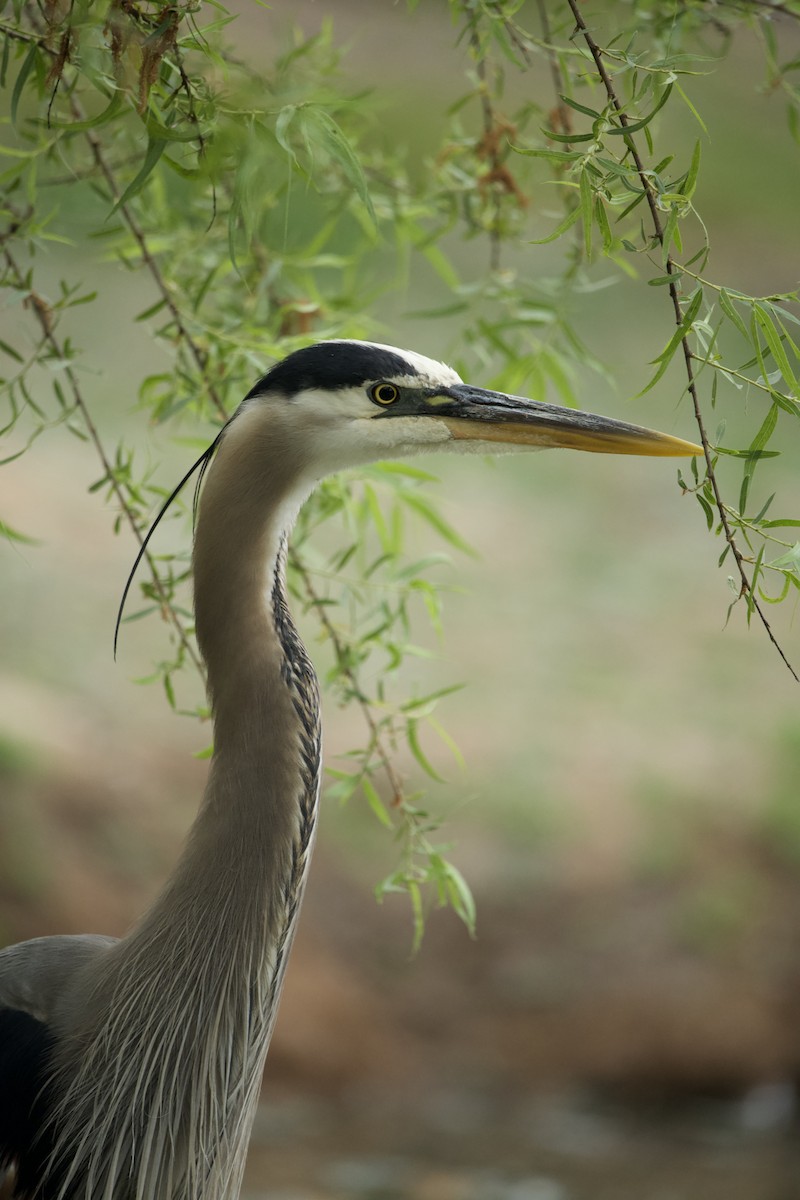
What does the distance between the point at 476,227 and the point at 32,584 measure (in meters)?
2.39

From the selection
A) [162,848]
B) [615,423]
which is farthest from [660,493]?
[615,423]

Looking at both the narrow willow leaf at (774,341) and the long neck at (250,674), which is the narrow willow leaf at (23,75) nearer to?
the long neck at (250,674)

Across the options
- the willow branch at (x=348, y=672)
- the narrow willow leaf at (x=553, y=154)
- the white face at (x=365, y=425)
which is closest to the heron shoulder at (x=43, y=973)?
the willow branch at (x=348, y=672)

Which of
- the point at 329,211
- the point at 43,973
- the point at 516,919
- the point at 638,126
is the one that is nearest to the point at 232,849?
the point at 43,973

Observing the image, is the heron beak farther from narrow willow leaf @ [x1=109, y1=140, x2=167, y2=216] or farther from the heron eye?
narrow willow leaf @ [x1=109, y1=140, x2=167, y2=216]

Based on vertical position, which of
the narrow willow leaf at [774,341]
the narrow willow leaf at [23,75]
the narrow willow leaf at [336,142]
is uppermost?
the narrow willow leaf at [23,75]

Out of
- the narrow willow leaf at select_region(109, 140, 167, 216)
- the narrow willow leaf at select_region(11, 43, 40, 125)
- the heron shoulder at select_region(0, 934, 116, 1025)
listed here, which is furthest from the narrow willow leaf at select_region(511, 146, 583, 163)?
the heron shoulder at select_region(0, 934, 116, 1025)

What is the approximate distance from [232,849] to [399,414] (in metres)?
0.35

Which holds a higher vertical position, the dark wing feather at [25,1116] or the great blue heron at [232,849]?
the great blue heron at [232,849]

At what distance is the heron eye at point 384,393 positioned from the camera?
101 centimetres

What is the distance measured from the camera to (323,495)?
4.25 feet

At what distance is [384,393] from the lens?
1.02 m

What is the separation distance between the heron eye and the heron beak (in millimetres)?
32

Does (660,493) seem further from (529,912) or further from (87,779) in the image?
(87,779)
